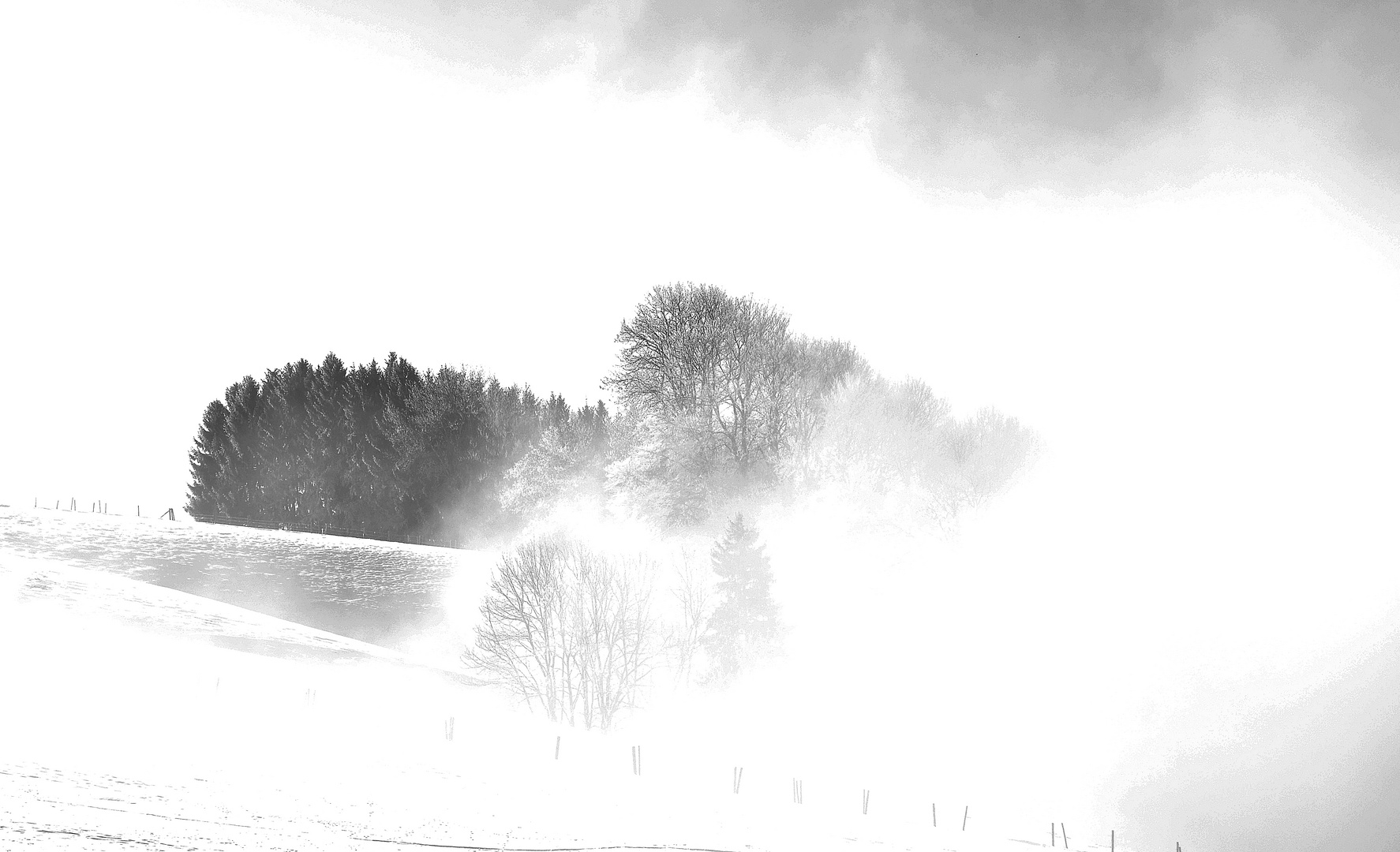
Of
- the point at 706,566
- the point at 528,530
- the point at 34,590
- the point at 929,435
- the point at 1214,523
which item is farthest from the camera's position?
the point at 1214,523

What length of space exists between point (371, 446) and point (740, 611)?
5189 centimetres

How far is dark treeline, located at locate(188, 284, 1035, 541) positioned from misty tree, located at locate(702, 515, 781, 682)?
28.3ft

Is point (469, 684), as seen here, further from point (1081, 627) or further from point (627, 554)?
point (1081, 627)

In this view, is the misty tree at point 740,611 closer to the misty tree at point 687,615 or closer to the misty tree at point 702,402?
the misty tree at point 687,615

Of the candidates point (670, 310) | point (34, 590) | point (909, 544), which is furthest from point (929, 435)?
point (34, 590)

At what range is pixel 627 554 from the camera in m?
53.6

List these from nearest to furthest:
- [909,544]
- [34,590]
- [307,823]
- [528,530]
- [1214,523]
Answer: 1. [307,823]
2. [34,590]
3. [909,544]
4. [528,530]
5. [1214,523]

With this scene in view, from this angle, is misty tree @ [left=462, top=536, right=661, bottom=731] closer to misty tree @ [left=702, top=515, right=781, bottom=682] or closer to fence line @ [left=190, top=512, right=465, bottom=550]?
misty tree @ [left=702, top=515, right=781, bottom=682]

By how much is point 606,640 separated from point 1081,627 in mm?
31418

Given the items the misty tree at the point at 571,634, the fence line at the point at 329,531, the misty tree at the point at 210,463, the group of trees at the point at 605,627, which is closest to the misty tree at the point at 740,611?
the group of trees at the point at 605,627

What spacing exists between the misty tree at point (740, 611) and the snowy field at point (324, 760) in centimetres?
340

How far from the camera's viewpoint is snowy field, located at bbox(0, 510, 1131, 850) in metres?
18.4

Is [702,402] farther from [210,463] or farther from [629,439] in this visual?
[210,463]

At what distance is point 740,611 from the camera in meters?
46.8
